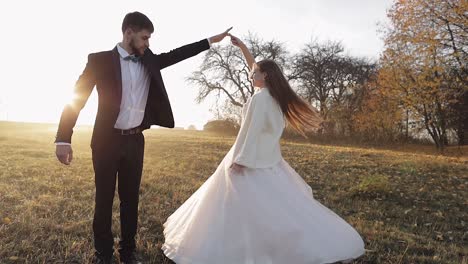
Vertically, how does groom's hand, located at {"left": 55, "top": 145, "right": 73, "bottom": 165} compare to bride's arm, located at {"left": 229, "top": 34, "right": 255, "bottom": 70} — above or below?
below

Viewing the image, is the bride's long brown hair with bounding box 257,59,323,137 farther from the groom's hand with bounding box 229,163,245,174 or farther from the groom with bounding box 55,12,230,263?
the groom with bounding box 55,12,230,263

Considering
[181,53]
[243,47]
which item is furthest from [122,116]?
[243,47]

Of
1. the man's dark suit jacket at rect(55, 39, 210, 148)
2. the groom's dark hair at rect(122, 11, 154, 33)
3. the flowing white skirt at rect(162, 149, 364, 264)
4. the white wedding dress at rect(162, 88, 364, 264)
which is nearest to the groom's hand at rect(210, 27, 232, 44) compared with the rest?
the white wedding dress at rect(162, 88, 364, 264)

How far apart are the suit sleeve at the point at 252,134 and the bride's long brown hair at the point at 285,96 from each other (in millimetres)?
190

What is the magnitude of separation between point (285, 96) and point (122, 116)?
5.45ft

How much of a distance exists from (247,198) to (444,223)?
13.5 feet

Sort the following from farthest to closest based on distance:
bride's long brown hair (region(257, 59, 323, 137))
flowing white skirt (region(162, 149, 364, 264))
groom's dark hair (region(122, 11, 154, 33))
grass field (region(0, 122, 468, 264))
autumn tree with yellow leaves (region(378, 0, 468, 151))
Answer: autumn tree with yellow leaves (region(378, 0, 468, 151)) → grass field (region(0, 122, 468, 264)) → bride's long brown hair (region(257, 59, 323, 137)) → flowing white skirt (region(162, 149, 364, 264)) → groom's dark hair (region(122, 11, 154, 33))

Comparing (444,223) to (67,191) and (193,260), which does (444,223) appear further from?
(67,191)

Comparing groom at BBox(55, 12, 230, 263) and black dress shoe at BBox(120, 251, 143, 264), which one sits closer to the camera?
groom at BBox(55, 12, 230, 263)

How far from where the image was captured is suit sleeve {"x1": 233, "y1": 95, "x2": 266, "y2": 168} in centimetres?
397

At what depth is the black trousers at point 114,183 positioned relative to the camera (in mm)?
3594

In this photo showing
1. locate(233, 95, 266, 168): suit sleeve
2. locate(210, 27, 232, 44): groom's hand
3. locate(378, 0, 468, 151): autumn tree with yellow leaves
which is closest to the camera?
locate(233, 95, 266, 168): suit sleeve

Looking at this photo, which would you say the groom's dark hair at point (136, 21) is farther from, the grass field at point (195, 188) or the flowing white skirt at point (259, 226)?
the grass field at point (195, 188)

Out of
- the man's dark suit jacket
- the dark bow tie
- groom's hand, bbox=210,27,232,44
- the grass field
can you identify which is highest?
groom's hand, bbox=210,27,232,44
